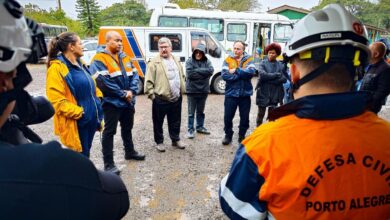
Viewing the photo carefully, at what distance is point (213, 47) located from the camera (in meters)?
10.0

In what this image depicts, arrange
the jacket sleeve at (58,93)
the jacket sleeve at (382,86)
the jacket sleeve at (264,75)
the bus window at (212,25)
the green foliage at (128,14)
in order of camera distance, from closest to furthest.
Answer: the jacket sleeve at (58,93) < the jacket sleeve at (382,86) < the jacket sleeve at (264,75) < the bus window at (212,25) < the green foliage at (128,14)

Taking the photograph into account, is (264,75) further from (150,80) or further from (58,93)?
(58,93)

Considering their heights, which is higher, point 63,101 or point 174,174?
point 63,101

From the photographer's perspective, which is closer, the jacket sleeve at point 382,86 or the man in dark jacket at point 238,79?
the jacket sleeve at point 382,86

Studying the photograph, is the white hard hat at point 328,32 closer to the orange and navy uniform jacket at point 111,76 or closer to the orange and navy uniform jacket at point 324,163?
the orange and navy uniform jacket at point 324,163

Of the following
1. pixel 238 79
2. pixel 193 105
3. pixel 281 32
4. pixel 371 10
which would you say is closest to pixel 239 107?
pixel 238 79

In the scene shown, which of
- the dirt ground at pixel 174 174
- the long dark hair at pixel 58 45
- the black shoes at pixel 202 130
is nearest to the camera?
the long dark hair at pixel 58 45

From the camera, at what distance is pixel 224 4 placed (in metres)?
44.3

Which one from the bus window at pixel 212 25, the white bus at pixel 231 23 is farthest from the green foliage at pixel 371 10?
the bus window at pixel 212 25

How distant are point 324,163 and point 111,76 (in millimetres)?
3239

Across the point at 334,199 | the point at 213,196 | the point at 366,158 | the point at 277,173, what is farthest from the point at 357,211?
the point at 213,196

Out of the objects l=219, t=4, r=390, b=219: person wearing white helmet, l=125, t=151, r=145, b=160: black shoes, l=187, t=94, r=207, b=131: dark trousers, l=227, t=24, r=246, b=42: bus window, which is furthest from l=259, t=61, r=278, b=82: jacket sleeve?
l=227, t=24, r=246, b=42: bus window

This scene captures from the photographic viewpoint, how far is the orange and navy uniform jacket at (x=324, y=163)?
1.14m

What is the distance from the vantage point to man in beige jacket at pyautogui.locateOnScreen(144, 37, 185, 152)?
15.3ft
